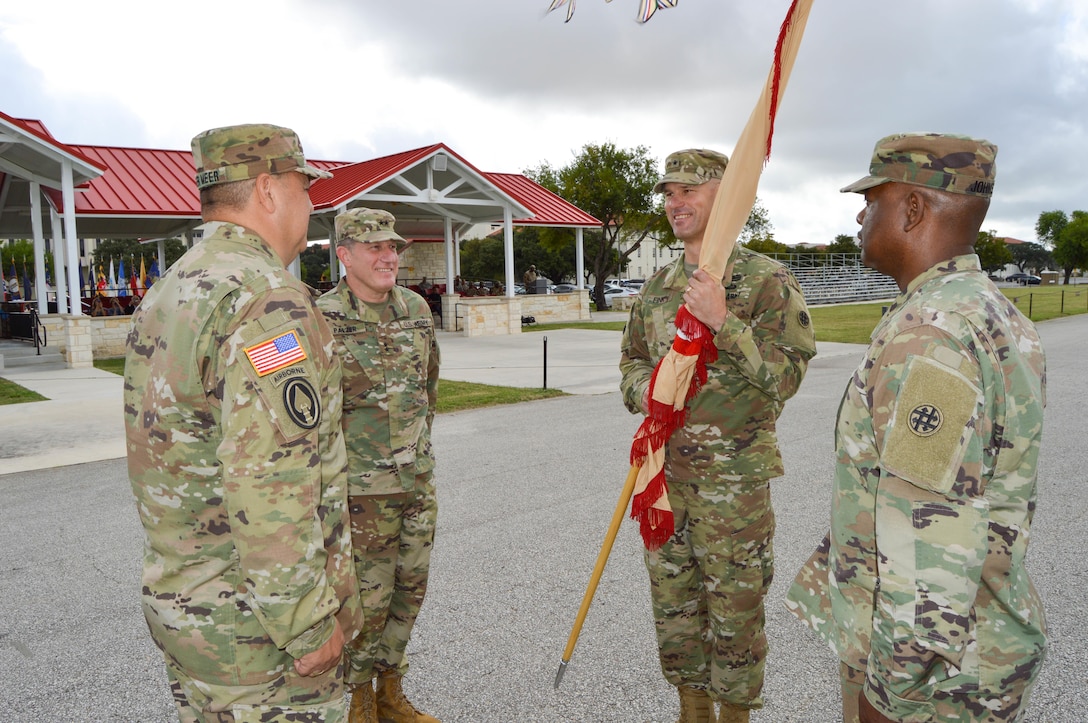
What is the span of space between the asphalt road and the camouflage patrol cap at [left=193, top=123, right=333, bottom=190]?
7.46 ft

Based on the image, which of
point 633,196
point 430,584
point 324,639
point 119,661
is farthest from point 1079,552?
point 633,196

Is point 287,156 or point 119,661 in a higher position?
point 287,156

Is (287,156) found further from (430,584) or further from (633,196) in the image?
(633,196)

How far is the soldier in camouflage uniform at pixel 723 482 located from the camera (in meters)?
2.88

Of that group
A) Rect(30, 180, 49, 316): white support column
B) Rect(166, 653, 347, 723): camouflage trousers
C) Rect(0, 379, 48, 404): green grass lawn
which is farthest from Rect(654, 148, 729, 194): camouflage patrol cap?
Rect(30, 180, 49, 316): white support column

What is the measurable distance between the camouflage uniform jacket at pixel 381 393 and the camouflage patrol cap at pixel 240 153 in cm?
122

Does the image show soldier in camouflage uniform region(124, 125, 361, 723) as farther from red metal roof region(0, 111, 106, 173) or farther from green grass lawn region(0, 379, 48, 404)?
red metal roof region(0, 111, 106, 173)

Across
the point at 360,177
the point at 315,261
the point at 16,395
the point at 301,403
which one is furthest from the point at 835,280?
the point at 301,403

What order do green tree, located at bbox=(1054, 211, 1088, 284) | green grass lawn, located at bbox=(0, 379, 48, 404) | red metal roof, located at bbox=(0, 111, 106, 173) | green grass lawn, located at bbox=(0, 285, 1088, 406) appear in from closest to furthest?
green grass lawn, located at bbox=(0, 285, 1088, 406) → green grass lawn, located at bbox=(0, 379, 48, 404) → red metal roof, located at bbox=(0, 111, 106, 173) → green tree, located at bbox=(1054, 211, 1088, 284)

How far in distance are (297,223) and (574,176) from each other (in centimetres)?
3501

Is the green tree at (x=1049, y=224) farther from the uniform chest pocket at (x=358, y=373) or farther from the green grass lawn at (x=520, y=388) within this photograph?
the uniform chest pocket at (x=358, y=373)

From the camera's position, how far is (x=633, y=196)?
117 ft

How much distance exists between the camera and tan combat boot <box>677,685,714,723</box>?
2.98 meters

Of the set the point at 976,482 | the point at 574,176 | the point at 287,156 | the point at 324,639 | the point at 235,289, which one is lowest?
the point at 324,639
